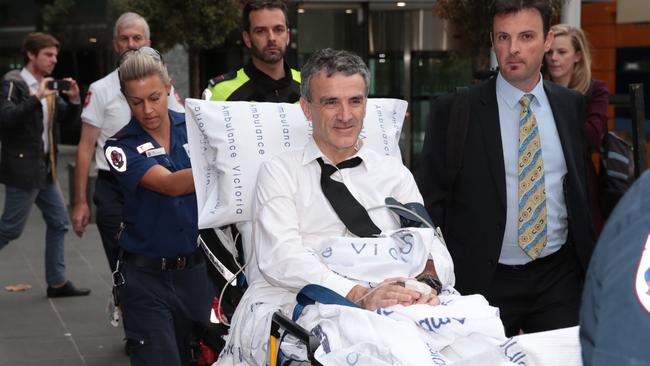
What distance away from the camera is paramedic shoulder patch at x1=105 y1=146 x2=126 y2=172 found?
4934mm

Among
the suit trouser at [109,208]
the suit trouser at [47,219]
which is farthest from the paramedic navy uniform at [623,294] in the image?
the suit trouser at [47,219]

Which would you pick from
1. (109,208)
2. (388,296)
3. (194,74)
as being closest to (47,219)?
(109,208)

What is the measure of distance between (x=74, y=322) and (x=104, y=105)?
1.80 m

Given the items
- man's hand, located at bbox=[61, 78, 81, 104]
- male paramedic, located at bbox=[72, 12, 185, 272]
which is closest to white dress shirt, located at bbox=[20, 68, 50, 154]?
man's hand, located at bbox=[61, 78, 81, 104]

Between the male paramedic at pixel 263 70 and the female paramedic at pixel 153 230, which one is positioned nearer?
the female paramedic at pixel 153 230

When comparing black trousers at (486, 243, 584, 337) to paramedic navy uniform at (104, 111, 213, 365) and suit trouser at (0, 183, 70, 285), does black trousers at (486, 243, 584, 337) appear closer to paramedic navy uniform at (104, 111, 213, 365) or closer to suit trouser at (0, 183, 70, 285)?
paramedic navy uniform at (104, 111, 213, 365)

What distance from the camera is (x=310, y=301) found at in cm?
353

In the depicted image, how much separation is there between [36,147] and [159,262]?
4227 mm

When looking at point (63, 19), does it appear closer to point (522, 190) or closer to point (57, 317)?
point (57, 317)

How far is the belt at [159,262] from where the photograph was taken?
16.2ft

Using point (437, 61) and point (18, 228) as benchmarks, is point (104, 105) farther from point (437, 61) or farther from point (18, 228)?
point (437, 61)

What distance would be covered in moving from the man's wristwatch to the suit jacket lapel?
86 cm

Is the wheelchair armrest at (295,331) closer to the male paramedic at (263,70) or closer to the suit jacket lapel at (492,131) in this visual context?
the suit jacket lapel at (492,131)

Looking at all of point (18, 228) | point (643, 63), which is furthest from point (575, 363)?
point (643, 63)
